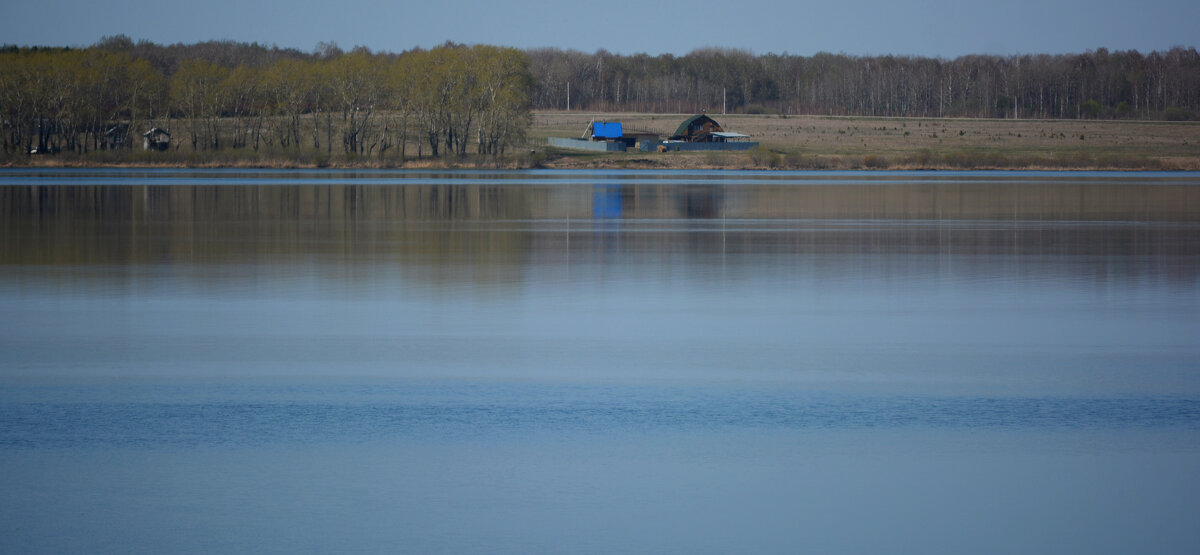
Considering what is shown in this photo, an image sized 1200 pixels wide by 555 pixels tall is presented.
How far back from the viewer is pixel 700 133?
94.4m

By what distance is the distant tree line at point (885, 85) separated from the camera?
141 metres

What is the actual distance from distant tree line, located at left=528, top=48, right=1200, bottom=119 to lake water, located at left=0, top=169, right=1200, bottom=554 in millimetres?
123499

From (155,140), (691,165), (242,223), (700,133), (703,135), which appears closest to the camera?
(242,223)

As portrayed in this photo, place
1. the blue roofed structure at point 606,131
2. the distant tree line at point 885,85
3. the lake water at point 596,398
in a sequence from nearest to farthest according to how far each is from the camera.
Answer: the lake water at point 596,398 → the blue roofed structure at point 606,131 → the distant tree line at point 885,85

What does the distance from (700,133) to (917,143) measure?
654 inches

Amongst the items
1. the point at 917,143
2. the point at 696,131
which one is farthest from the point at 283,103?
the point at 917,143

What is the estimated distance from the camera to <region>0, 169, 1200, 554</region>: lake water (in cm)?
619

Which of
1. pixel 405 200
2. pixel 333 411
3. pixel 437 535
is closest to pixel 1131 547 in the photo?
pixel 437 535

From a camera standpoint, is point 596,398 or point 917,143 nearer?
point 596,398

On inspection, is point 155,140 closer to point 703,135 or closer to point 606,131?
point 606,131

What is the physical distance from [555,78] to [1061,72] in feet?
201

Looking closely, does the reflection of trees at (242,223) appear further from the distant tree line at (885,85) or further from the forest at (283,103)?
the distant tree line at (885,85)

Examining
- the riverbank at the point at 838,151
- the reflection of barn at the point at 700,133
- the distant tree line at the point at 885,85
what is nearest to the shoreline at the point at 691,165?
the riverbank at the point at 838,151

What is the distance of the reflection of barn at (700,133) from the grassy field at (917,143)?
3.08m
